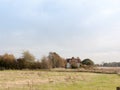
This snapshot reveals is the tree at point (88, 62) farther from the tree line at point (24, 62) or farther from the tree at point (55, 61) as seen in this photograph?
the tree line at point (24, 62)

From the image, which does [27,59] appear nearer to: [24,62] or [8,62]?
[24,62]

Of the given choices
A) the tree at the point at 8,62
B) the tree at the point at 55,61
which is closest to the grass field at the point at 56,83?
the tree at the point at 8,62

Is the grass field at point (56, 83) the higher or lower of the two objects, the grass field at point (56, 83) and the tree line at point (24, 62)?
the lower

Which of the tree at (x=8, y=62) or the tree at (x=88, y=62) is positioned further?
the tree at (x=88, y=62)

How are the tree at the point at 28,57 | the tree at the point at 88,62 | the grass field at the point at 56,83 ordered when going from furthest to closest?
the tree at the point at 88,62
the tree at the point at 28,57
the grass field at the point at 56,83


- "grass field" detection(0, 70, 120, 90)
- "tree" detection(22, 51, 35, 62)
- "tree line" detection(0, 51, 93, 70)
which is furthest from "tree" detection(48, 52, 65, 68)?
"grass field" detection(0, 70, 120, 90)

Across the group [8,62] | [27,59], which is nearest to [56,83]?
[8,62]

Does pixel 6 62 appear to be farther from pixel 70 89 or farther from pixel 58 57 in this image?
pixel 70 89

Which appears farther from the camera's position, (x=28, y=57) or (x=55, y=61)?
(x=55, y=61)

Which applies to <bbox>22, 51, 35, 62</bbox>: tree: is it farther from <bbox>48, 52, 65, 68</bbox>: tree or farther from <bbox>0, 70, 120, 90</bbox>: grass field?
<bbox>0, 70, 120, 90</bbox>: grass field

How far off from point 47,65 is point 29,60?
7.27 m

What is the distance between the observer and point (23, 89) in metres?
25.8

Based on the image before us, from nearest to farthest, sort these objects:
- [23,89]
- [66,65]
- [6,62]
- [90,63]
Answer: [23,89] < [6,62] < [66,65] < [90,63]

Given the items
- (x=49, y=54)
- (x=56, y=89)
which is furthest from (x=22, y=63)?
(x=56, y=89)
